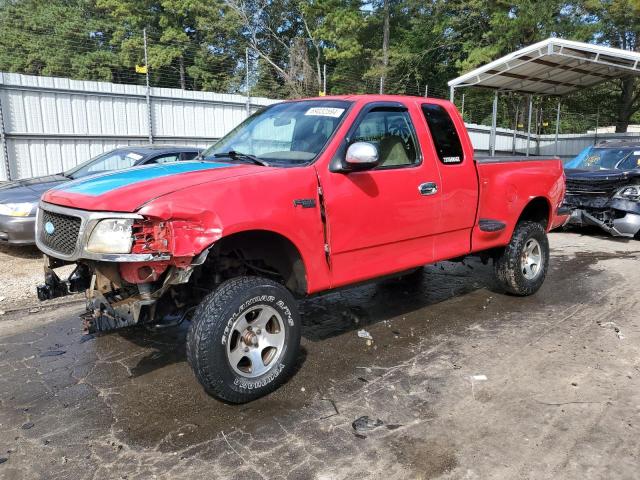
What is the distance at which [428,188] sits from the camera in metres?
4.46

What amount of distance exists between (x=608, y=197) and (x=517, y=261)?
5029 millimetres

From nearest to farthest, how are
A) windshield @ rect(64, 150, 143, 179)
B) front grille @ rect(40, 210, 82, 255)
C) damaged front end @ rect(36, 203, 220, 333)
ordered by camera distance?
1. damaged front end @ rect(36, 203, 220, 333)
2. front grille @ rect(40, 210, 82, 255)
3. windshield @ rect(64, 150, 143, 179)

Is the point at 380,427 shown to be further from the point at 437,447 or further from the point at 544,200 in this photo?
the point at 544,200

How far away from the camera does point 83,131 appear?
1320cm

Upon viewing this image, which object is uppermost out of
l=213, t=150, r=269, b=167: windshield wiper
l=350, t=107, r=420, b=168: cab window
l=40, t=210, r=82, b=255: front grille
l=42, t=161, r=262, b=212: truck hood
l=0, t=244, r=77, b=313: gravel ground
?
l=350, t=107, r=420, b=168: cab window

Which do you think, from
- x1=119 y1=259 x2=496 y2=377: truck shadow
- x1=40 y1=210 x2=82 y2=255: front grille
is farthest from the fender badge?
x1=40 y1=210 x2=82 y2=255: front grille

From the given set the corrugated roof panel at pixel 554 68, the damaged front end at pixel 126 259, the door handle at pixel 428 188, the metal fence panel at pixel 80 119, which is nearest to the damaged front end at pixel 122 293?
the damaged front end at pixel 126 259

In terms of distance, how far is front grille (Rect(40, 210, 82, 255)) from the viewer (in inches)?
130

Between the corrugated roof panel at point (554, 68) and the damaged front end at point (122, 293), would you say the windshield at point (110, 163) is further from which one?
the corrugated roof panel at point (554, 68)

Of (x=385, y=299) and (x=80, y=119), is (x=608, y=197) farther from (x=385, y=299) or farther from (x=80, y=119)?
(x=80, y=119)

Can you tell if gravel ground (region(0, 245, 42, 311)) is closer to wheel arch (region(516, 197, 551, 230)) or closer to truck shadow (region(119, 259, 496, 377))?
truck shadow (region(119, 259, 496, 377))

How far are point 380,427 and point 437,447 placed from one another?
37 cm

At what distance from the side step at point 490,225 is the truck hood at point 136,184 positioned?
8.19 ft

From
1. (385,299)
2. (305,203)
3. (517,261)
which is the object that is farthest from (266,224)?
(517,261)
